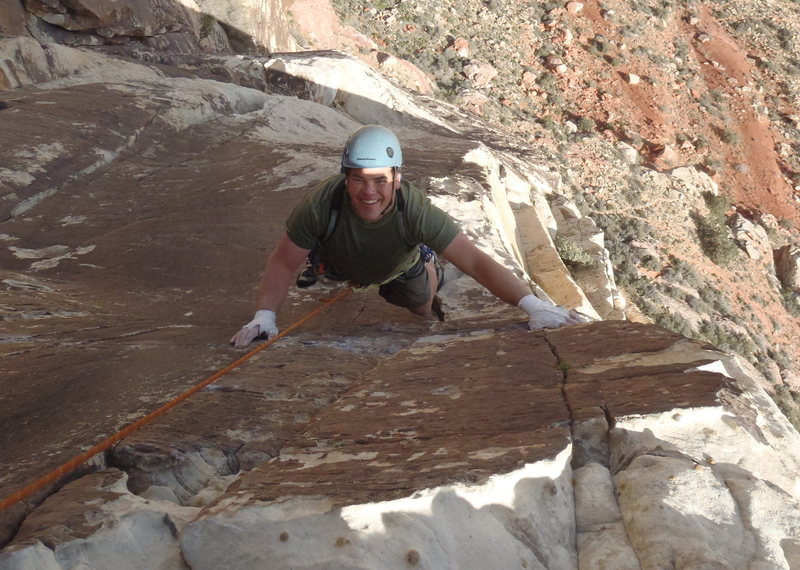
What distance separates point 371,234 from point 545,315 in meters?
1.17

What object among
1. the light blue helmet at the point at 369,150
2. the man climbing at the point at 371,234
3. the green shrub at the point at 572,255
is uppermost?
the light blue helmet at the point at 369,150

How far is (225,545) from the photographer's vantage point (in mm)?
2254

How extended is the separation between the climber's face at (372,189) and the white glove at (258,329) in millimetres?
925

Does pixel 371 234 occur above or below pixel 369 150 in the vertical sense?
below

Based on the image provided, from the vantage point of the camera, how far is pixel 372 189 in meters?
4.01

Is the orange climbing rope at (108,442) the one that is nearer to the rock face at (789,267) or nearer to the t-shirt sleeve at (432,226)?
the t-shirt sleeve at (432,226)

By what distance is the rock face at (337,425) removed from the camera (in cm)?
231

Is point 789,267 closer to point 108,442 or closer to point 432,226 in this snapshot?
point 432,226

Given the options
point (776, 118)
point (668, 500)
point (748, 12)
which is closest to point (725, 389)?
point (668, 500)

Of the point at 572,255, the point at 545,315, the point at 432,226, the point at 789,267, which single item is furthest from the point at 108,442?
the point at 789,267

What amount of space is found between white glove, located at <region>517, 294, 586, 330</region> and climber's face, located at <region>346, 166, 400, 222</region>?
1.07 metres

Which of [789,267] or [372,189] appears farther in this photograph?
[789,267]

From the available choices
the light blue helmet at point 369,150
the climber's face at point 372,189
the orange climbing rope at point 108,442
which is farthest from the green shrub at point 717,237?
the orange climbing rope at point 108,442

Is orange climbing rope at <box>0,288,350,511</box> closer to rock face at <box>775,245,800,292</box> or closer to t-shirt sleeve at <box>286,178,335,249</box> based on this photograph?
t-shirt sleeve at <box>286,178,335,249</box>
